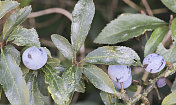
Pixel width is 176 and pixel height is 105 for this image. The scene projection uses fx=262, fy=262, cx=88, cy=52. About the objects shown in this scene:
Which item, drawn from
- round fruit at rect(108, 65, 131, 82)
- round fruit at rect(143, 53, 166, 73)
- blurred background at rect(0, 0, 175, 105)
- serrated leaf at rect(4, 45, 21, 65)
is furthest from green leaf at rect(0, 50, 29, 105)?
blurred background at rect(0, 0, 175, 105)

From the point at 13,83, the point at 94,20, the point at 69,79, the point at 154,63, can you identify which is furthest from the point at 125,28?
the point at 94,20

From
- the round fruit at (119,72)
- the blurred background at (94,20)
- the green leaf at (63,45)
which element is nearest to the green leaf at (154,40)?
the round fruit at (119,72)

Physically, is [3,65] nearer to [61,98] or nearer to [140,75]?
[61,98]

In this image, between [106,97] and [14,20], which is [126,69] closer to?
[106,97]

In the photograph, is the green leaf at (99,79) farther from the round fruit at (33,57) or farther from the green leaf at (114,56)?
the round fruit at (33,57)

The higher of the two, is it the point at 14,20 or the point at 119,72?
the point at 14,20

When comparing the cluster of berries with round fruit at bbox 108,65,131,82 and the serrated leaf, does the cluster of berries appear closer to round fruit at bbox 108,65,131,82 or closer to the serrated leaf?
round fruit at bbox 108,65,131,82

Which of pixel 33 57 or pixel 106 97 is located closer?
pixel 33 57
